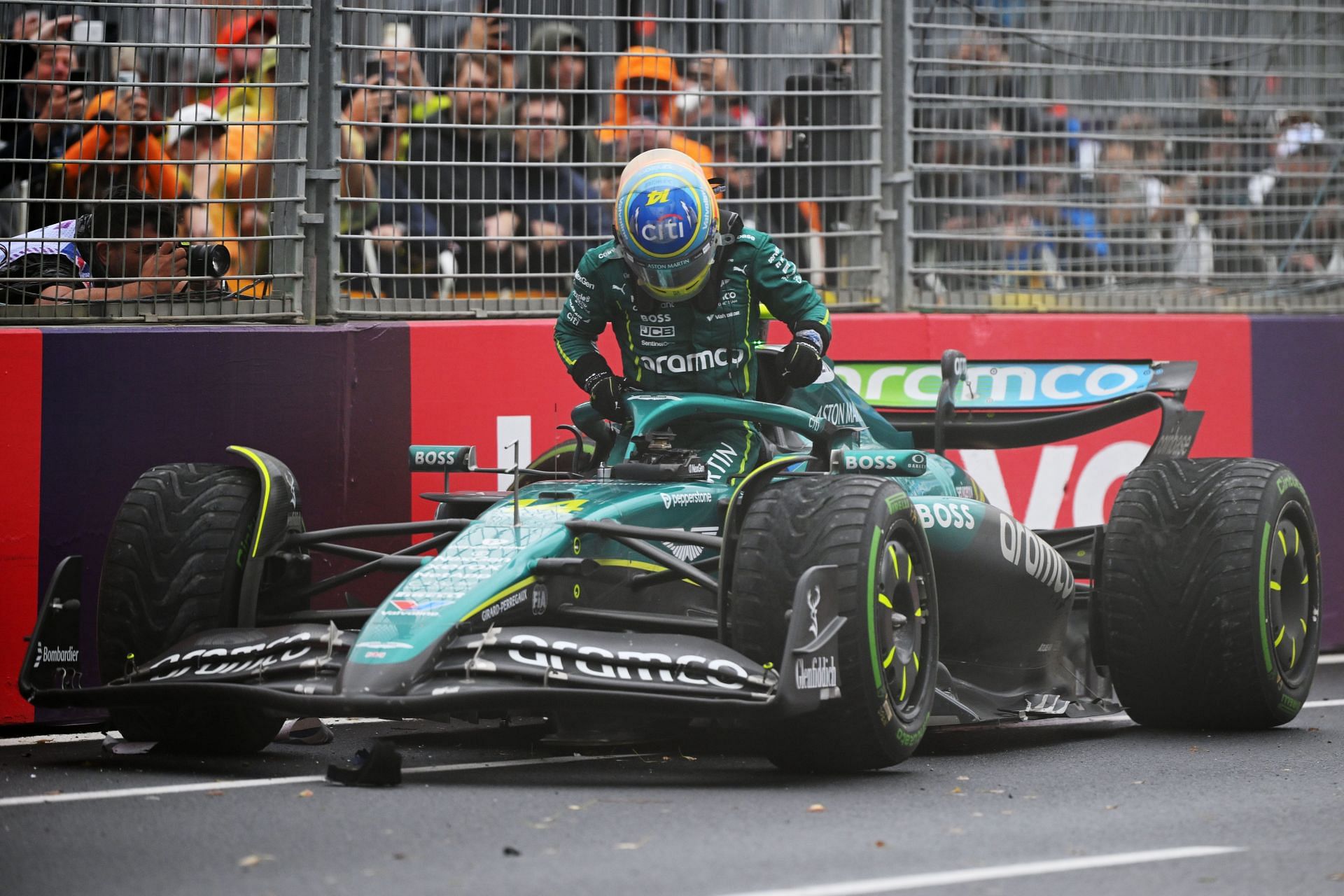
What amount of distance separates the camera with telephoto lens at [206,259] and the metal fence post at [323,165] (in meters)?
0.42

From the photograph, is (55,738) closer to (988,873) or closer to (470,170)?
(470,170)

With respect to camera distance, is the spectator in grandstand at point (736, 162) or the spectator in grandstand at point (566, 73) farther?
the spectator in grandstand at point (736, 162)

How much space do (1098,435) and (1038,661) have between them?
2637 millimetres

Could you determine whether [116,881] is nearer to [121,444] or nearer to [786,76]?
[121,444]

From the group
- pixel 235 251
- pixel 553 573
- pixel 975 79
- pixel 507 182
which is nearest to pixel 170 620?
pixel 553 573

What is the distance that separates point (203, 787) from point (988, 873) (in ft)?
8.28

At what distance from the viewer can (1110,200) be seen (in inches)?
412

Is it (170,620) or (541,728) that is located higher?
(170,620)

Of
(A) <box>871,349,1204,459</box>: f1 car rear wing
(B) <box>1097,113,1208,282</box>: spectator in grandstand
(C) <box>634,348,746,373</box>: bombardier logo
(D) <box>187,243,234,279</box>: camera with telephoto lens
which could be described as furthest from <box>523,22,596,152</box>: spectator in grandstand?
(B) <box>1097,113,1208,282</box>: spectator in grandstand

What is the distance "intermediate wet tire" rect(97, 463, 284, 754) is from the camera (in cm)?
636

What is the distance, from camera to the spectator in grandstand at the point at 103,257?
27.0ft

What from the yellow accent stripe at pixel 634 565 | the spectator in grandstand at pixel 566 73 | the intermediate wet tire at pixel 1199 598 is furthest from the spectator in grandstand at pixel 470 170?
the intermediate wet tire at pixel 1199 598

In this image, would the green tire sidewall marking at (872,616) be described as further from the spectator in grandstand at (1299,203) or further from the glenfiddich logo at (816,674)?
the spectator in grandstand at (1299,203)

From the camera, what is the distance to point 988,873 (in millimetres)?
4375
